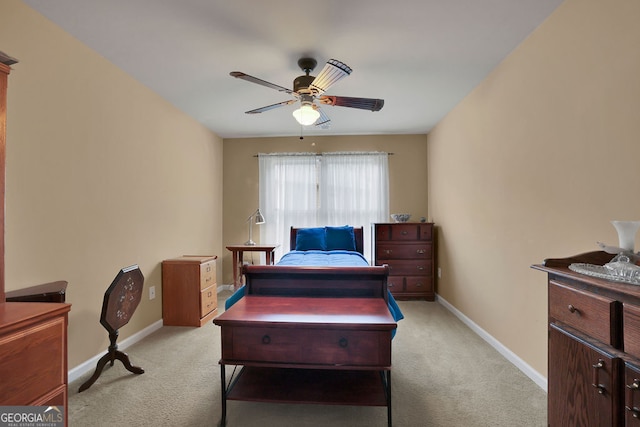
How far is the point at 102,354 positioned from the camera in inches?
98.9

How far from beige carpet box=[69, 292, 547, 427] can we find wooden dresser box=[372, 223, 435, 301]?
58.5 inches

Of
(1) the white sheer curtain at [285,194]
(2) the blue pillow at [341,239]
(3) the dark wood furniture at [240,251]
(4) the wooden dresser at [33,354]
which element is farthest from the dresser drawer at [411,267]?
(4) the wooden dresser at [33,354]

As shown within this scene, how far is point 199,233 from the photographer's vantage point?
4.25 metres

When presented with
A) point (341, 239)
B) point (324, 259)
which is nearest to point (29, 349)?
point (324, 259)

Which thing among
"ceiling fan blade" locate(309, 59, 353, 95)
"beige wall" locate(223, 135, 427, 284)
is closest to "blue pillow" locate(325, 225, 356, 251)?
"beige wall" locate(223, 135, 427, 284)

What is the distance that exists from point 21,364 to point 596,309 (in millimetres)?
2161

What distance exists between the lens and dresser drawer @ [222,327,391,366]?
5.26 ft

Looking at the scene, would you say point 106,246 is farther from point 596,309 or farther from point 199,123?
point 596,309

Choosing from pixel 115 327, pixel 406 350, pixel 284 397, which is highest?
pixel 115 327

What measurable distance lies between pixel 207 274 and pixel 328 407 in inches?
83.6

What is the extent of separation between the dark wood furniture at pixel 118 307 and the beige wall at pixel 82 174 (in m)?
0.25

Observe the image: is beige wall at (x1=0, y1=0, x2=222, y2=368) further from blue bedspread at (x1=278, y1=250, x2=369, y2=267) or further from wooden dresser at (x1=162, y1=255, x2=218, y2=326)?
blue bedspread at (x1=278, y1=250, x2=369, y2=267)

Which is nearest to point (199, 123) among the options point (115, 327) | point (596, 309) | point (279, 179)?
point (279, 179)

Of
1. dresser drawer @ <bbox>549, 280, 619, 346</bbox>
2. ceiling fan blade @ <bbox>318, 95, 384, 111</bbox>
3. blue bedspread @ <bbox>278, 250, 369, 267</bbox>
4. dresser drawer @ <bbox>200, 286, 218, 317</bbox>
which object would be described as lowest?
dresser drawer @ <bbox>200, 286, 218, 317</bbox>
